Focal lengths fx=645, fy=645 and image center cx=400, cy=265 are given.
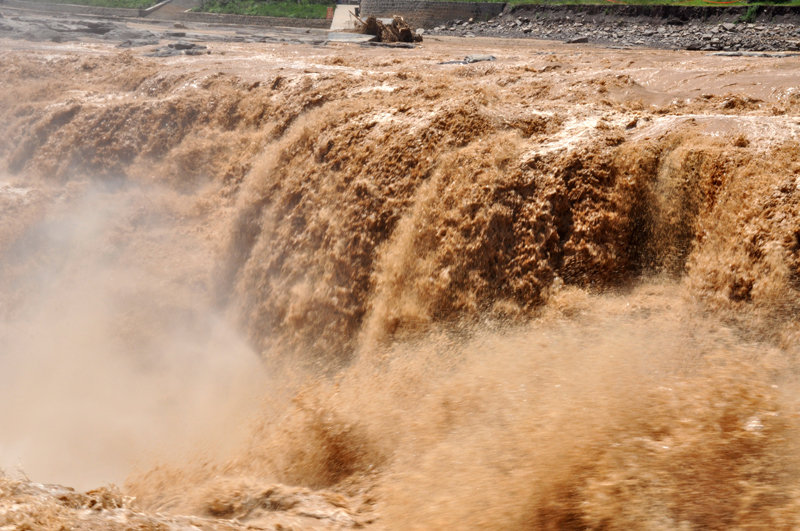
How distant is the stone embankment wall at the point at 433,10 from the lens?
23500 millimetres

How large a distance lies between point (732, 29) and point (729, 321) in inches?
664

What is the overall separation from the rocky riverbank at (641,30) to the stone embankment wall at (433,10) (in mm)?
430

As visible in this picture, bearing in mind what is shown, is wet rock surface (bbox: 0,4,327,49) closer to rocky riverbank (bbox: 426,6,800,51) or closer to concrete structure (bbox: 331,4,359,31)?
concrete structure (bbox: 331,4,359,31)

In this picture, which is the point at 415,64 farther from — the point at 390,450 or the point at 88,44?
the point at 88,44

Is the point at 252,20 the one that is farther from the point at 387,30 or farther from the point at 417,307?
the point at 417,307

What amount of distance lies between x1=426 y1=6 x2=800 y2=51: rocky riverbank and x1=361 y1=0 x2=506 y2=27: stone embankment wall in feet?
1.41

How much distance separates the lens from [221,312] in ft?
23.1

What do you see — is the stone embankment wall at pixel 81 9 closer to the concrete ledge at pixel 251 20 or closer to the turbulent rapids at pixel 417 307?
the concrete ledge at pixel 251 20

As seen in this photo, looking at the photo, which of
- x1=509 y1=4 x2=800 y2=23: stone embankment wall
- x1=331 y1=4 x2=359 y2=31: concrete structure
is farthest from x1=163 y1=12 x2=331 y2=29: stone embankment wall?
x1=509 y1=4 x2=800 y2=23: stone embankment wall

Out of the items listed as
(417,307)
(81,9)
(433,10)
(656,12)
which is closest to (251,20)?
(433,10)

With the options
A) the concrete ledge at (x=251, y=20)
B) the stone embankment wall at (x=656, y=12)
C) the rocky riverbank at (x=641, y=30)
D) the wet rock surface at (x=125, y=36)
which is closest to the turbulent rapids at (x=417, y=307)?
the wet rock surface at (x=125, y=36)

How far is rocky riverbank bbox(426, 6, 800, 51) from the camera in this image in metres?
16.5

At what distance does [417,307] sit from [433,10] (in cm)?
2116

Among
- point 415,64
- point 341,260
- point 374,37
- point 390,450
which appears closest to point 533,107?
point 341,260
